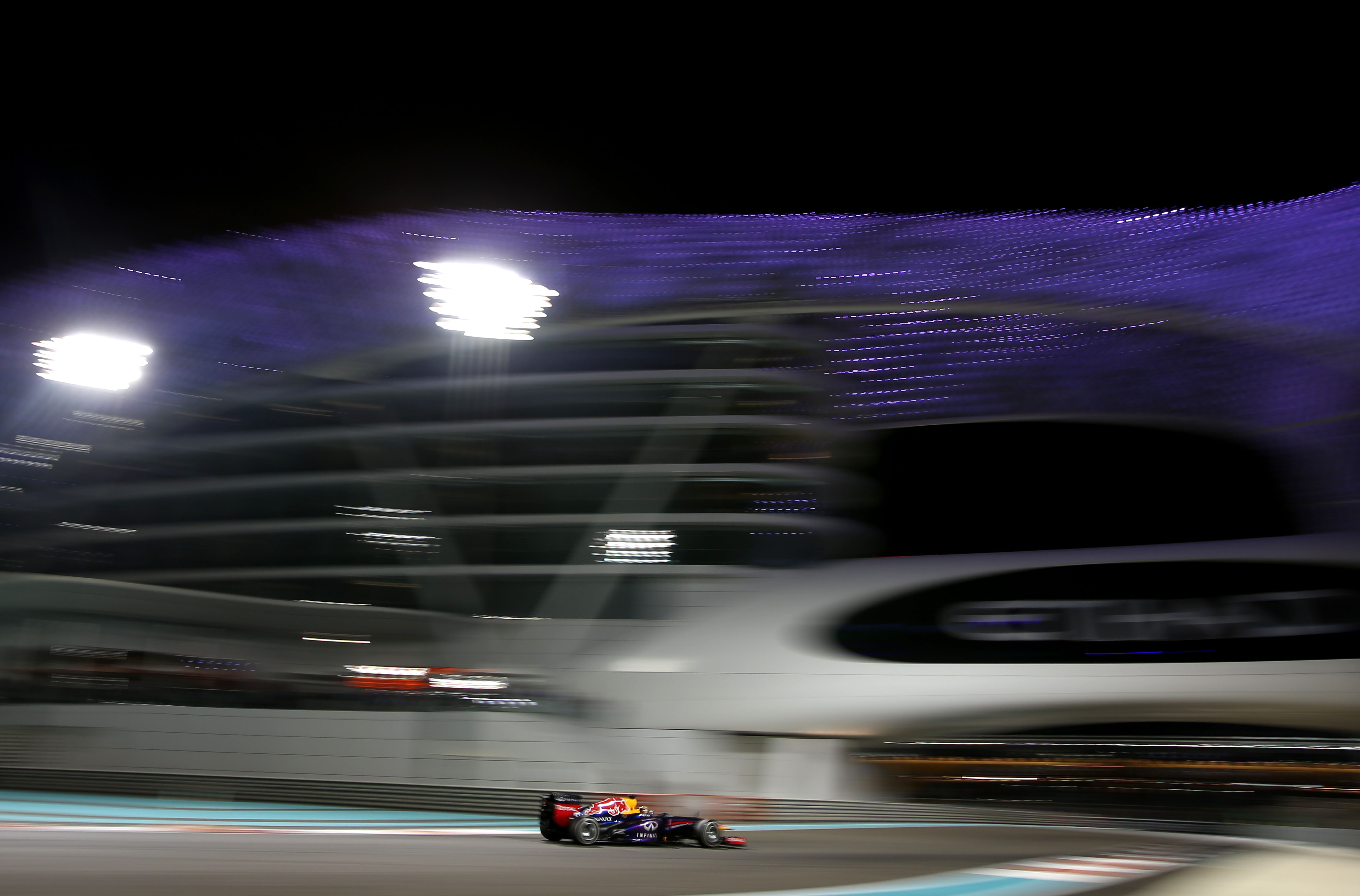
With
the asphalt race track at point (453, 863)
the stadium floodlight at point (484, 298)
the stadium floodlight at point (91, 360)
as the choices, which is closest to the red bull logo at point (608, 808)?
the asphalt race track at point (453, 863)

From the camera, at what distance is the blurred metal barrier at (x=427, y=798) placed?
15.3m

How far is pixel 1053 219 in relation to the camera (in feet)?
57.3

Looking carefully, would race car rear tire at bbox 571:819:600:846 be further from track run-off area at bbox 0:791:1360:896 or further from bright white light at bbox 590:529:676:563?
bright white light at bbox 590:529:676:563

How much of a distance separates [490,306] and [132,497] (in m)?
16.9

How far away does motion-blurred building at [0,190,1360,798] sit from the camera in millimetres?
18422

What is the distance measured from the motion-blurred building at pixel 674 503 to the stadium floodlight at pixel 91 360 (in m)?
0.85

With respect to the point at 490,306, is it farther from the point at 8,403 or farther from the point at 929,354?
the point at 8,403

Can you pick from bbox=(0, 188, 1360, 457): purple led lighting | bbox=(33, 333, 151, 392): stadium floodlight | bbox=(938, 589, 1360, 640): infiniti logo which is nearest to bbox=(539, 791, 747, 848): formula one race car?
bbox=(938, 589, 1360, 640): infiniti logo

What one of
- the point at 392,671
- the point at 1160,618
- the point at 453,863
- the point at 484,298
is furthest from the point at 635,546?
the point at 453,863

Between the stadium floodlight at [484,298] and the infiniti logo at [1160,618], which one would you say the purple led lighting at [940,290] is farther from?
the infiniti logo at [1160,618]

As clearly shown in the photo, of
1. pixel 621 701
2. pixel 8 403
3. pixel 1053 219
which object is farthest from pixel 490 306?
pixel 8 403

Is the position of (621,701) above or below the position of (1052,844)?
above

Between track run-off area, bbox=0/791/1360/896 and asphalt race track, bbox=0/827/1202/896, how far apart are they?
0.03 metres

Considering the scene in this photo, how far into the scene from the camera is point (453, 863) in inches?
296
